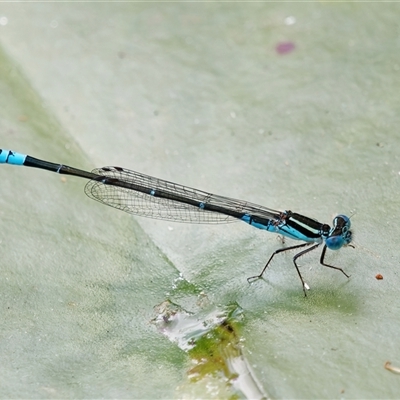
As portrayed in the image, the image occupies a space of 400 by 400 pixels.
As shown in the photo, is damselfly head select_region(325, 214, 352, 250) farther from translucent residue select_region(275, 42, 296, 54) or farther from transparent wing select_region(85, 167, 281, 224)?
translucent residue select_region(275, 42, 296, 54)

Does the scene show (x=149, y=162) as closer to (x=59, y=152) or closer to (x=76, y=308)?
(x=59, y=152)

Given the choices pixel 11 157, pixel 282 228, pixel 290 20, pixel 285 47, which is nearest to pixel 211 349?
pixel 282 228

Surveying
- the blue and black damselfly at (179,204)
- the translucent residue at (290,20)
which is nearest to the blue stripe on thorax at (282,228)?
the blue and black damselfly at (179,204)

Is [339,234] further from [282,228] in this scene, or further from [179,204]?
[179,204]

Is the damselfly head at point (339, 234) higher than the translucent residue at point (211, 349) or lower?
higher

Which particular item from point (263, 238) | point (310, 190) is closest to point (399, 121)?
point (310, 190)

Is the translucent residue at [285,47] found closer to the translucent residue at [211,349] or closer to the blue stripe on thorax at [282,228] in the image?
the blue stripe on thorax at [282,228]

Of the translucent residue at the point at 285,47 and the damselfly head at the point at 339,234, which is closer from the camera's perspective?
the damselfly head at the point at 339,234
